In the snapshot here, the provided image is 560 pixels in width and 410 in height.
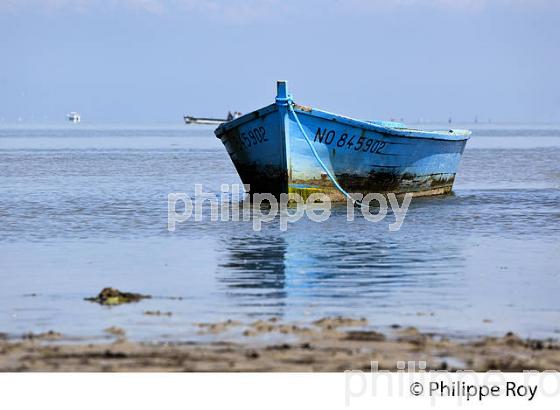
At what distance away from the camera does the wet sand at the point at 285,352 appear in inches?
308

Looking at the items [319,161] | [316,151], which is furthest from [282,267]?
[316,151]

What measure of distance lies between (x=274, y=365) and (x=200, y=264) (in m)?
6.21

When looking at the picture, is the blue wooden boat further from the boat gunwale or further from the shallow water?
the shallow water

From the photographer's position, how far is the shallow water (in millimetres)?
10047

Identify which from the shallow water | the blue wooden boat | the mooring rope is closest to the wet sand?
the shallow water

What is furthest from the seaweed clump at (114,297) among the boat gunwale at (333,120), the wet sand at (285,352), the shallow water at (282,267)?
the boat gunwale at (333,120)

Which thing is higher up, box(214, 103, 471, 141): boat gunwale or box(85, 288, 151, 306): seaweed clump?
box(214, 103, 471, 141): boat gunwale

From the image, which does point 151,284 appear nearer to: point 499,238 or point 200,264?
point 200,264

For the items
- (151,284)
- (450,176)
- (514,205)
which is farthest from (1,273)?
(450,176)

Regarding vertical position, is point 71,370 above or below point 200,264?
below

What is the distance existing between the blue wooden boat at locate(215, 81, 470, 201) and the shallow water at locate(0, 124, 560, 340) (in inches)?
47.2

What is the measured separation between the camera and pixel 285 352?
824cm

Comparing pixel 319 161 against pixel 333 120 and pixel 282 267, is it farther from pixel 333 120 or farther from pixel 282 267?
pixel 282 267

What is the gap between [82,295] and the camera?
11.4 m
